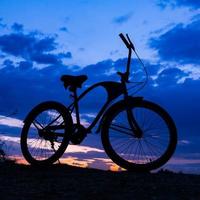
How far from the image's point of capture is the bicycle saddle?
351 inches

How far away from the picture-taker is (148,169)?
838 cm

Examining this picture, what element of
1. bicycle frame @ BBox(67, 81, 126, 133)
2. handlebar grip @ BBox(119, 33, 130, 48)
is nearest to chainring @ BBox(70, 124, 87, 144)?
bicycle frame @ BBox(67, 81, 126, 133)

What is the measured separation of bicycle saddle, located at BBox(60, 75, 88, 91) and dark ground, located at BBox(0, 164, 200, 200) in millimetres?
1501

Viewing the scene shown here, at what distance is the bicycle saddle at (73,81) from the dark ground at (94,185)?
150 cm

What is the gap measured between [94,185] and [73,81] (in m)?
2.61

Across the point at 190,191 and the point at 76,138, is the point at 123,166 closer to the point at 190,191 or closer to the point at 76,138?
the point at 76,138

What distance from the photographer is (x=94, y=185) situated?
6.84 meters

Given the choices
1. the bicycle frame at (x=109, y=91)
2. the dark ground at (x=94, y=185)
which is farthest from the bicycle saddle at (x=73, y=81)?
the dark ground at (x=94, y=185)

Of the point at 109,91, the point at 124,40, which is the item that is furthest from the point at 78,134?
the point at 124,40

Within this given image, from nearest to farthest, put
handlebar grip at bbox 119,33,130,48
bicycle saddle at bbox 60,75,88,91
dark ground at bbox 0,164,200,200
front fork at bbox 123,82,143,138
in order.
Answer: dark ground at bbox 0,164,200,200, front fork at bbox 123,82,143,138, handlebar grip at bbox 119,33,130,48, bicycle saddle at bbox 60,75,88,91

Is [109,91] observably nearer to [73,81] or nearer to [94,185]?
[73,81]

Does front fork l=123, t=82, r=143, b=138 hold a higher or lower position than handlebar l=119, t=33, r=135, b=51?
lower

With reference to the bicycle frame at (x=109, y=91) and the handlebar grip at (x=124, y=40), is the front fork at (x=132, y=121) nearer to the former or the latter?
the bicycle frame at (x=109, y=91)

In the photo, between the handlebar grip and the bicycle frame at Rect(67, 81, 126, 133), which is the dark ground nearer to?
the bicycle frame at Rect(67, 81, 126, 133)
